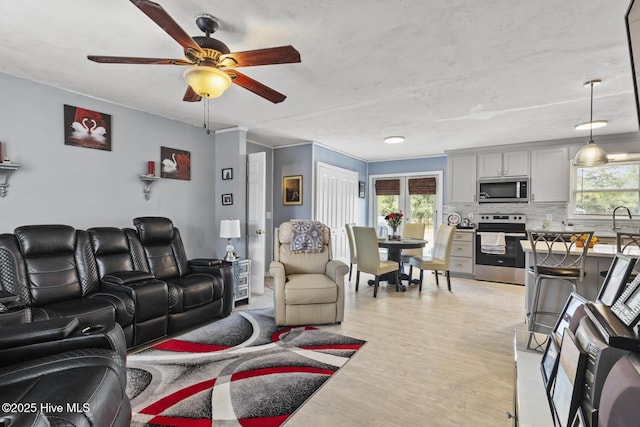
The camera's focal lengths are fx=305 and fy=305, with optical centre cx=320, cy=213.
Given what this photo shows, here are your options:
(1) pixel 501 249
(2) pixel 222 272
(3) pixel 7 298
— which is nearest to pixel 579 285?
(1) pixel 501 249

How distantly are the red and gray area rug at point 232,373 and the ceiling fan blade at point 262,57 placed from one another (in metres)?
2.10

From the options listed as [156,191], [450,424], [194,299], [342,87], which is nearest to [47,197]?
[156,191]

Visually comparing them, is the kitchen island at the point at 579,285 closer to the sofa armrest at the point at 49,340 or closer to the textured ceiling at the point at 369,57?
the textured ceiling at the point at 369,57

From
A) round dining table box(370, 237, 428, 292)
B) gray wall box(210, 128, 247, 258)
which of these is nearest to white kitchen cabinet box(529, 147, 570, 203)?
round dining table box(370, 237, 428, 292)

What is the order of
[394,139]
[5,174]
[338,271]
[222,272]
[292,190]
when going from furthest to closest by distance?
[292,190], [394,139], [222,272], [338,271], [5,174]

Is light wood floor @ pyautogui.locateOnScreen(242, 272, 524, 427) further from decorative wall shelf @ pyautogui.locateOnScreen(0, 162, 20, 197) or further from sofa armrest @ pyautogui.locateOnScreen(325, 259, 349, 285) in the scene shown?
decorative wall shelf @ pyautogui.locateOnScreen(0, 162, 20, 197)

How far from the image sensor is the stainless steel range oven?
5.09 meters

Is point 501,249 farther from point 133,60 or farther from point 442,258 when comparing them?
point 133,60

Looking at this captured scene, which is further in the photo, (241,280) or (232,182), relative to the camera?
(232,182)

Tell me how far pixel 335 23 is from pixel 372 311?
3.00m

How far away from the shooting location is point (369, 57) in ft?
7.80

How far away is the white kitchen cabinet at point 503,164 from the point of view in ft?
17.2

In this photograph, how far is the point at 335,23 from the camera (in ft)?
6.39

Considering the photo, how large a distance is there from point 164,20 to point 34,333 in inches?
64.6
